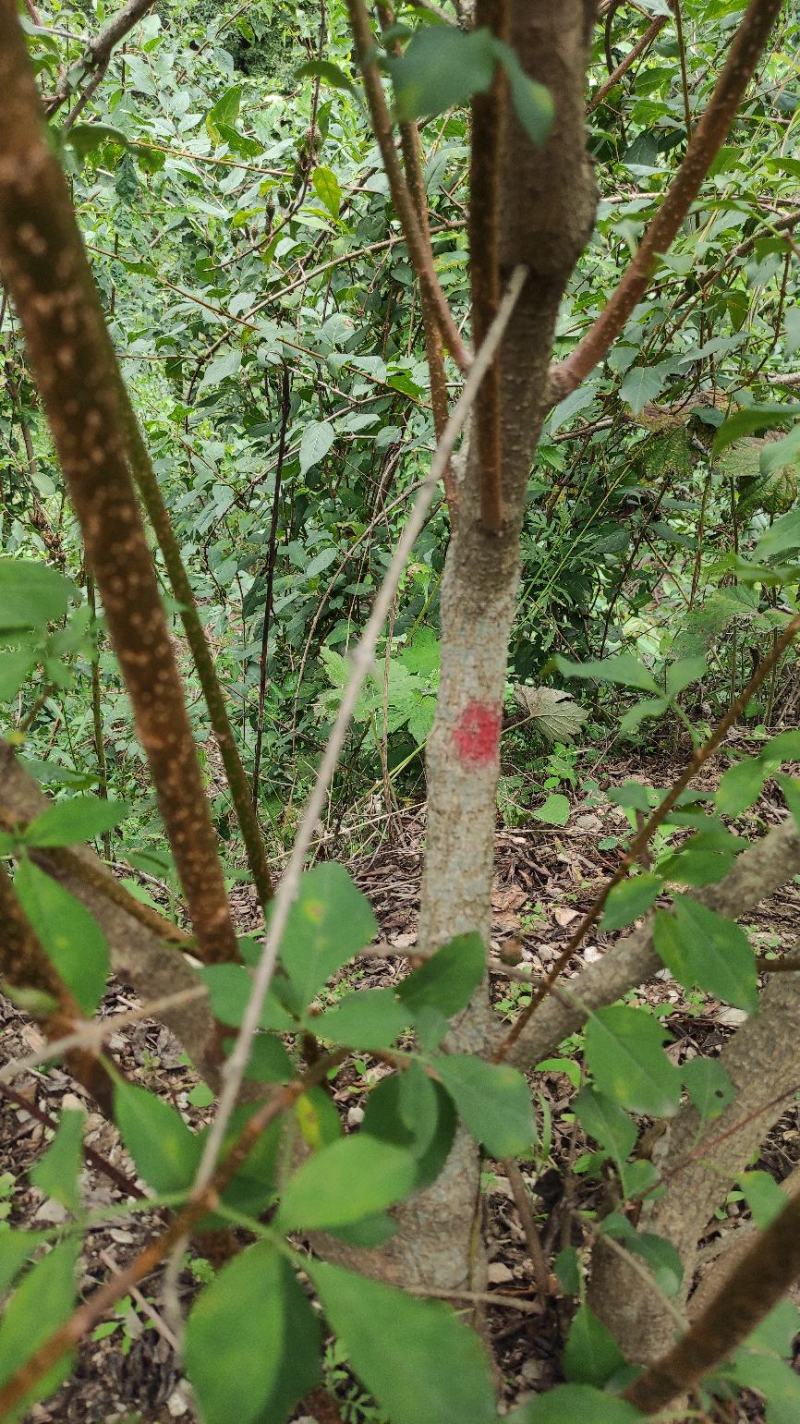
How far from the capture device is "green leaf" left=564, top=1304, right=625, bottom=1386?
80 centimetres

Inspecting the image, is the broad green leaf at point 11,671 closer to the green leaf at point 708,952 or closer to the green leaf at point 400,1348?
the green leaf at point 400,1348

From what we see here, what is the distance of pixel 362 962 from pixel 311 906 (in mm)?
1261

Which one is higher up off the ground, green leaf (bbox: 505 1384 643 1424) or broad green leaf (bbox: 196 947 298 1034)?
broad green leaf (bbox: 196 947 298 1034)

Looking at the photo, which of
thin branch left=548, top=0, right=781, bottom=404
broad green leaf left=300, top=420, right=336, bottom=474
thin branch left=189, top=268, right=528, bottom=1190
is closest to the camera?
thin branch left=189, top=268, right=528, bottom=1190

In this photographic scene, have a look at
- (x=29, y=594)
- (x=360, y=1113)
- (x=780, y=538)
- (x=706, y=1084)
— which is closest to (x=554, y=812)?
(x=360, y=1113)

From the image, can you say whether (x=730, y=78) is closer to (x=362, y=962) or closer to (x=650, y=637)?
(x=362, y=962)

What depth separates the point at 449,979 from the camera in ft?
2.48

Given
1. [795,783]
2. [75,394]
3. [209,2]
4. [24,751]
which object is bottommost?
[24,751]

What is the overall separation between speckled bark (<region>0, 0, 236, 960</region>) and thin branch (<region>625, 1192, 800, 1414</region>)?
19.0 inches

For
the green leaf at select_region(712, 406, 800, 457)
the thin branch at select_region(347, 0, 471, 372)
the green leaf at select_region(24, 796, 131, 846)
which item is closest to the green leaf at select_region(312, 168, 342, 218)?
the thin branch at select_region(347, 0, 471, 372)

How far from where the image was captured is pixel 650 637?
3334mm

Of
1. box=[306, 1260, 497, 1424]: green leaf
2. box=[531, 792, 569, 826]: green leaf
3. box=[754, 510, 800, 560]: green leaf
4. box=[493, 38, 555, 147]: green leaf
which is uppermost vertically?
box=[493, 38, 555, 147]: green leaf

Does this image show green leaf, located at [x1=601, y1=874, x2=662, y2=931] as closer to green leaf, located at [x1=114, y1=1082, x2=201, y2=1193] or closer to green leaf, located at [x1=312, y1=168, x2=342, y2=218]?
green leaf, located at [x1=114, y1=1082, x2=201, y2=1193]

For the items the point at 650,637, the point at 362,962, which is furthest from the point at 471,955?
the point at 650,637
